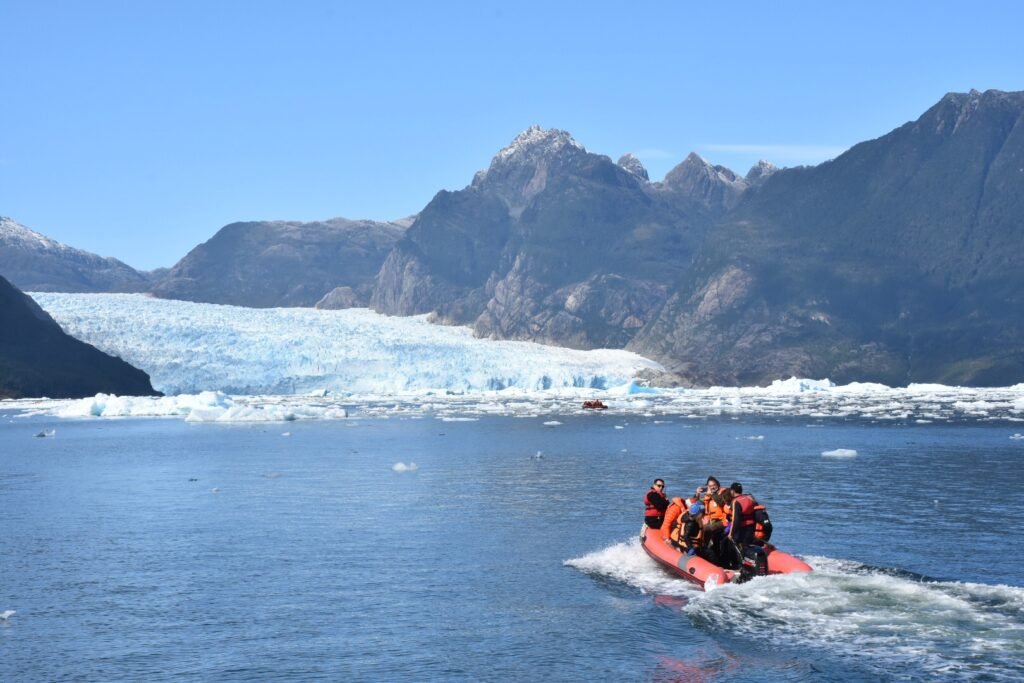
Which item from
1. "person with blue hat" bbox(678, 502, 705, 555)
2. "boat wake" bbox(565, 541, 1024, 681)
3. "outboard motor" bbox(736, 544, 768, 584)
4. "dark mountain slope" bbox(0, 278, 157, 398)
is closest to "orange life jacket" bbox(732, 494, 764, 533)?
"outboard motor" bbox(736, 544, 768, 584)

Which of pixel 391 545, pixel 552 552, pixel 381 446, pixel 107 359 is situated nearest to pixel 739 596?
pixel 552 552

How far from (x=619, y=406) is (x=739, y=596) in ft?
331

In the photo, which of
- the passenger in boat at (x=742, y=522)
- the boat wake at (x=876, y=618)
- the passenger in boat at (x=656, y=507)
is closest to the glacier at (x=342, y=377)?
the passenger in boat at (x=656, y=507)

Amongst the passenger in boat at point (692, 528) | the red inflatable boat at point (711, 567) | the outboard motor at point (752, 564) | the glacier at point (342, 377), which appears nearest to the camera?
the red inflatable boat at point (711, 567)

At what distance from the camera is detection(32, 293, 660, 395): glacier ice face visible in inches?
5320

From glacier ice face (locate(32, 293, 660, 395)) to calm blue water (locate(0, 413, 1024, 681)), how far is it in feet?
240

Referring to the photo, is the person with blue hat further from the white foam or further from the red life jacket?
the red life jacket

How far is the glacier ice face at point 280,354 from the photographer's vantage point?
5320 inches

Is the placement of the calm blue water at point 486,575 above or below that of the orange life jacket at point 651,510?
below

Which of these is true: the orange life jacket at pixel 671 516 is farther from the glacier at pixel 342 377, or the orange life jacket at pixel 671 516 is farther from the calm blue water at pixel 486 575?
the glacier at pixel 342 377

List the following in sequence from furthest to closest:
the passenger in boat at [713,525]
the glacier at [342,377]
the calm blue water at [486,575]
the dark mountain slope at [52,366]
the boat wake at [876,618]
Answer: the dark mountain slope at [52,366] < the glacier at [342,377] < the passenger in boat at [713,525] < the calm blue water at [486,575] < the boat wake at [876,618]

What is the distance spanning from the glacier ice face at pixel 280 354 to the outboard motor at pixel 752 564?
11109cm

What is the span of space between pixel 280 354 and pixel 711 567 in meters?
113

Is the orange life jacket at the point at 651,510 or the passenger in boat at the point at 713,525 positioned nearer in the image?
the passenger in boat at the point at 713,525
